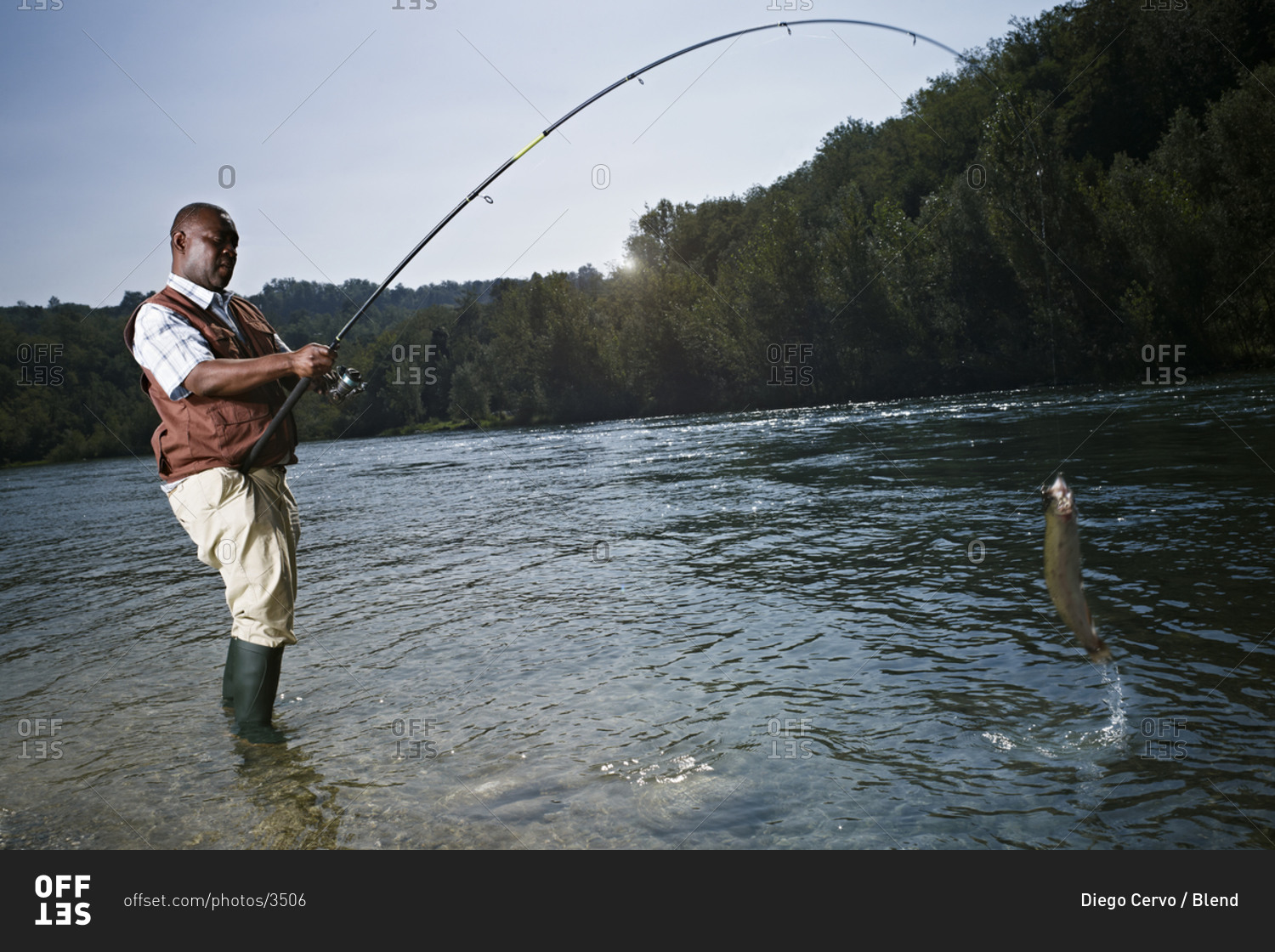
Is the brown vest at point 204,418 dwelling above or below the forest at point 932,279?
below

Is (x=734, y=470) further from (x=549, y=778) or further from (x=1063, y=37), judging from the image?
(x=1063, y=37)

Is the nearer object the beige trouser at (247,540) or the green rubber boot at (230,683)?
the beige trouser at (247,540)

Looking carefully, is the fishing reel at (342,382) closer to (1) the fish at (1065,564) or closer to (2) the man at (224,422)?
(2) the man at (224,422)

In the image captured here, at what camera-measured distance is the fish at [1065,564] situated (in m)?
4.00

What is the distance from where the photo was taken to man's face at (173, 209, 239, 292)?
4.62 metres

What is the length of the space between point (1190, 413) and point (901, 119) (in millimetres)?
66417

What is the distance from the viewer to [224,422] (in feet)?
14.8

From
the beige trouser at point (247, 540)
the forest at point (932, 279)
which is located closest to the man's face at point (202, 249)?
the beige trouser at point (247, 540)

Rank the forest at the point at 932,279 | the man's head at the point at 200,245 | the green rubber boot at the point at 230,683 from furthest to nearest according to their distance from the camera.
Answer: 1. the forest at the point at 932,279
2. the green rubber boot at the point at 230,683
3. the man's head at the point at 200,245
